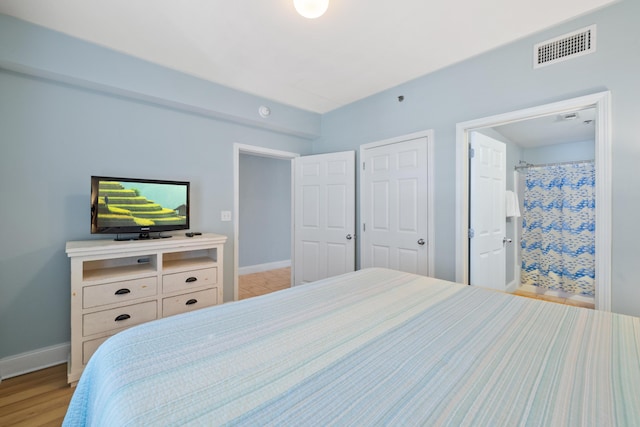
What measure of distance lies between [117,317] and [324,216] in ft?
7.72

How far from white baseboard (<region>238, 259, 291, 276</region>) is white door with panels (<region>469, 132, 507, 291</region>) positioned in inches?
148

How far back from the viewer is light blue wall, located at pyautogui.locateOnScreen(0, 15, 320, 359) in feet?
6.50

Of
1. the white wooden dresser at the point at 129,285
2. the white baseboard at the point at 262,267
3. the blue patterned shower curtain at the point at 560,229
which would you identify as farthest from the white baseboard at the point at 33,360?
the blue patterned shower curtain at the point at 560,229

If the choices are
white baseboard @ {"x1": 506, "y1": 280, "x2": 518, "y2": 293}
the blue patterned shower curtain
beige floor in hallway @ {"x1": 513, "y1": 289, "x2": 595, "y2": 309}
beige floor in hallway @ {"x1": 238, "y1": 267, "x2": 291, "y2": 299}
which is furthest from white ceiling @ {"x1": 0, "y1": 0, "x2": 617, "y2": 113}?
beige floor in hallway @ {"x1": 513, "y1": 289, "x2": 595, "y2": 309}

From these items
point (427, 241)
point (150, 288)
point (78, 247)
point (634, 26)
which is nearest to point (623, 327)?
point (427, 241)

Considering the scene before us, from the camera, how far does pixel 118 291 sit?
201 centimetres

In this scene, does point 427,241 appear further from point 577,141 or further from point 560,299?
point 577,141

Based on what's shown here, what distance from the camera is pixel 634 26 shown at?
66.7 inches

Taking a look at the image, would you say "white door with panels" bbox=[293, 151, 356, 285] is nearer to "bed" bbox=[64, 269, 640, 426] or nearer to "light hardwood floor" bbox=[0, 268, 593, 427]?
"bed" bbox=[64, 269, 640, 426]

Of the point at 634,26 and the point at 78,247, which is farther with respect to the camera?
the point at 78,247

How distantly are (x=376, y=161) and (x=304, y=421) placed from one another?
113 inches

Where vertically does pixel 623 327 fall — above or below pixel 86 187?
below

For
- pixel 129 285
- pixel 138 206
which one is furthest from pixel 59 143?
pixel 129 285

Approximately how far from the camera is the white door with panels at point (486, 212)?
2.54 metres
